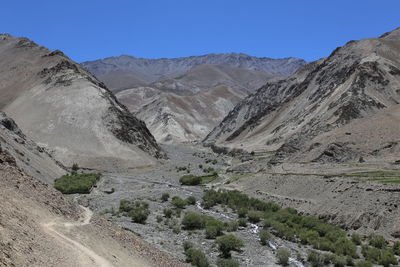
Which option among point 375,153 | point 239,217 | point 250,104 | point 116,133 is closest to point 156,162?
point 116,133

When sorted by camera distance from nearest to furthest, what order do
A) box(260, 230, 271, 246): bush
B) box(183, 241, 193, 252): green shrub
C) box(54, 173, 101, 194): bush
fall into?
box(183, 241, 193, 252): green shrub → box(260, 230, 271, 246): bush → box(54, 173, 101, 194): bush

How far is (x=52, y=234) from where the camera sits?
15.1 metres

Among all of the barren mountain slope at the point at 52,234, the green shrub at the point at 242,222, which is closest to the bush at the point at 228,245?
the barren mountain slope at the point at 52,234

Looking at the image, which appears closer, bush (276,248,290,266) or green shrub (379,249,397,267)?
bush (276,248,290,266)

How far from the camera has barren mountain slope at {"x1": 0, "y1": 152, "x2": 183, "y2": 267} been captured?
42.0 ft

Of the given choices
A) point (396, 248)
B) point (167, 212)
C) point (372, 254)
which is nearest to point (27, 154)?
point (167, 212)

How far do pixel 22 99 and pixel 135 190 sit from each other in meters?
48.8

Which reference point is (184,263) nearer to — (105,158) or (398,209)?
(398,209)

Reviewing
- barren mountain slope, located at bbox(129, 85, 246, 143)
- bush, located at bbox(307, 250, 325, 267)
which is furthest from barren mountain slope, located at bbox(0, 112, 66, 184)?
barren mountain slope, located at bbox(129, 85, 246, 143)

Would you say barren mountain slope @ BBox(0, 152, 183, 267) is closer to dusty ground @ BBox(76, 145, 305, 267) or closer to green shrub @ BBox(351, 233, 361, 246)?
dusty ground @ BBox(76, 145, 305, 267)

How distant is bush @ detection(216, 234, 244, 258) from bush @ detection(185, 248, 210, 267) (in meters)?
2.05

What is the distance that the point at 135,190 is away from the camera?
153 feet

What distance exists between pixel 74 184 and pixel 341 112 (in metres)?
46.3

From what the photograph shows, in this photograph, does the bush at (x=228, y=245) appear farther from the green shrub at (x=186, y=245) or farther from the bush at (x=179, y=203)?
the bush at (x=179, y=203)
